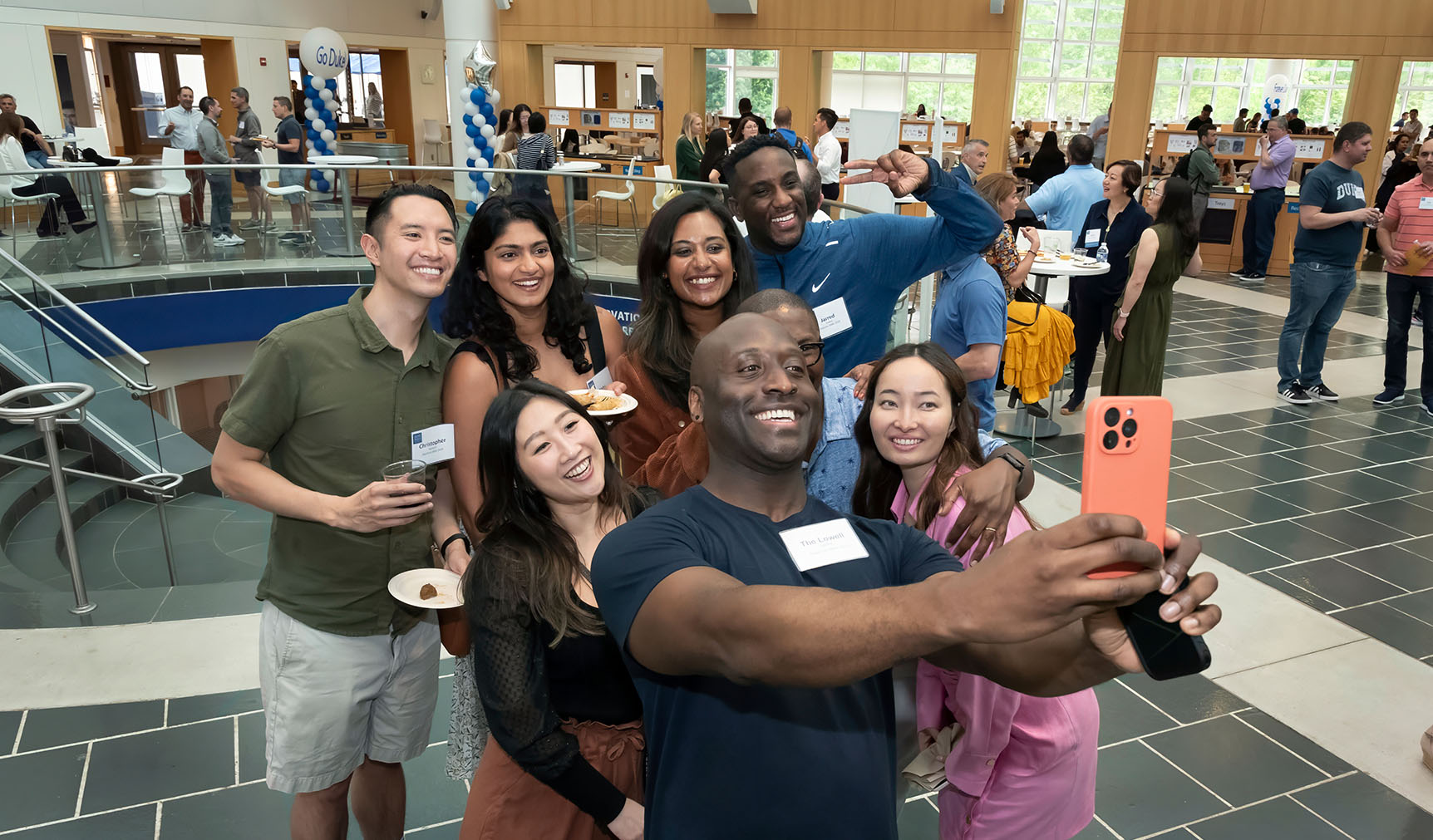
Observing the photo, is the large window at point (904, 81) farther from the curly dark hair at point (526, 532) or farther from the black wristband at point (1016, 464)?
the curly dark hair at point (526, 532)

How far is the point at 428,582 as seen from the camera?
193 cm

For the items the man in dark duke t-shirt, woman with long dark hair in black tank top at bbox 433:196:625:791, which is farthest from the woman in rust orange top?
the man in dark duke t-shirt

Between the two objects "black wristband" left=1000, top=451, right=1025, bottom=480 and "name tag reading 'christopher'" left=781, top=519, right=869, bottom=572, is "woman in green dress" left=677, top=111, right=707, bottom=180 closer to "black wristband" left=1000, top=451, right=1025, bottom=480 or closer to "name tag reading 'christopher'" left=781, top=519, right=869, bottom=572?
"black wristband" left=1000, top=451, right=1025, bottom=480

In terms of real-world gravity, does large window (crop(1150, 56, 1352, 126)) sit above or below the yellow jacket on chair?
above

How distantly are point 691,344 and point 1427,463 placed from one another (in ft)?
18.2

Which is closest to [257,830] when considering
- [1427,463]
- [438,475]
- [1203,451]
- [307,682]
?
[307,682]

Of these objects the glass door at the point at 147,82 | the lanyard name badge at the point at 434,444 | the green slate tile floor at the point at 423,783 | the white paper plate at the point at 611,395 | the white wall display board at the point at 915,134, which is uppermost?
the glass door at the point at 147,82

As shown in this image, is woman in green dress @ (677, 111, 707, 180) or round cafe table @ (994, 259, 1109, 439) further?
woman in green dress @ (677, 111, 707, 180)

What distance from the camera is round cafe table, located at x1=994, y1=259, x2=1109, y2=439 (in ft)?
19.3

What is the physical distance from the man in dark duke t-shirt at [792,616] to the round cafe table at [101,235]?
8903mm

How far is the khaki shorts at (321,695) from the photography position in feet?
6.64

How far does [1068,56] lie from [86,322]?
22933 millimetres

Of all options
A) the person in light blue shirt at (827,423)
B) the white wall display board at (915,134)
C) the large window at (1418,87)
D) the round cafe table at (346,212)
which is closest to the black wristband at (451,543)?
the person in light blue shirt at (827,423)

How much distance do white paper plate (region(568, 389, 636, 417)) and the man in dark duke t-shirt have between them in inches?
24.2
